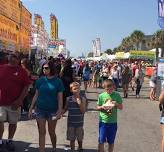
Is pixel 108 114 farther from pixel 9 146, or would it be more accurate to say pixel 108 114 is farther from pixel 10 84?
pixel 9 146

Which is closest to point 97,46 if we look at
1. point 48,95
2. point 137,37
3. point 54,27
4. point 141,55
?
point 137,37

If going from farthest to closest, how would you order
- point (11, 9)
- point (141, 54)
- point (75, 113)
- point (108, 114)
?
point (141, 54), point (11, 9), point (75, 113), point (108, 114)

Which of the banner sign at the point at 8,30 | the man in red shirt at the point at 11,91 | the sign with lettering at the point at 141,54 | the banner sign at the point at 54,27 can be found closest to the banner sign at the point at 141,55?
the sign with lettering at the point at 141,54

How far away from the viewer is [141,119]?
1401cm

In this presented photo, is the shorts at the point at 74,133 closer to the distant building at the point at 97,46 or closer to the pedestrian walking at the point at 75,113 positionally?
the pedestrian walking at the point at 75,113

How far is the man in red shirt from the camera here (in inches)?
331

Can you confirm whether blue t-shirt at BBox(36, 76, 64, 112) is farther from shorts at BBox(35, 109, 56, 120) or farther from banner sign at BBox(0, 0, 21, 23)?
banner sign at BBox(0, 0, 21, 23)

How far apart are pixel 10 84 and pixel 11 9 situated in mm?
20191

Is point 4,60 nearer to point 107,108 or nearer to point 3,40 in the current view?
point 107,108

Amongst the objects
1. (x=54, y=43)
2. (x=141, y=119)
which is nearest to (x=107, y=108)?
(x=141, y=119)

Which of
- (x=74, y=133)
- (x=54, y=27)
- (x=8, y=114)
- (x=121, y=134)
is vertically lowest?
(x=121, y=134)

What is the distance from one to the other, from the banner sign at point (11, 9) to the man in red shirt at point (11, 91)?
16496 mm

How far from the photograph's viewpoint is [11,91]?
8445 millimetres

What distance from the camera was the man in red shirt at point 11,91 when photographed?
8406 millimetres
